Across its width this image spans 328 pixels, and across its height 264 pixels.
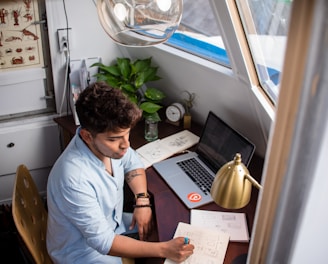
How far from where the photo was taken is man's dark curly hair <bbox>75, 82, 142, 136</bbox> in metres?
1.31

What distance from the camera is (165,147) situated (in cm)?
191

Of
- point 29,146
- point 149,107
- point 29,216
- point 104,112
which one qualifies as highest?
point 104,112

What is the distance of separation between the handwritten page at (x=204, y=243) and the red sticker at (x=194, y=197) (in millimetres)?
153

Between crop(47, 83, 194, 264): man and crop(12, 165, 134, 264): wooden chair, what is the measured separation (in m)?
0.07

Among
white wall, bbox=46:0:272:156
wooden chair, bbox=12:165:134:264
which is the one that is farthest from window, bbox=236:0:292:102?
wooden chair, bbox=12:165:134:264

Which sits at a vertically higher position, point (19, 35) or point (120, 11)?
point (120, 11)

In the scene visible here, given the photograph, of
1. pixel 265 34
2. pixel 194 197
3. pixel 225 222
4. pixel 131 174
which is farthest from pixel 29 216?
pixel 265 34

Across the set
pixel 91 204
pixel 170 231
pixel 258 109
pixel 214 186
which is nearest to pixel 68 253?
pixel 91 204

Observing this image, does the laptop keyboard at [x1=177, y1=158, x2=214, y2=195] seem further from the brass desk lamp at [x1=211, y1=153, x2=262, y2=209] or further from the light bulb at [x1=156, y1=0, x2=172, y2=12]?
the light bulb at [x1=156, y1=0, x2=172, y2=12]

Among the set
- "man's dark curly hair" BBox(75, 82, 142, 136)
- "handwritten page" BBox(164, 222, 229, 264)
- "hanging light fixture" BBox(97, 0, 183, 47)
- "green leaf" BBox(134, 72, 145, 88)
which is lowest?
"handwritten page" BBox(164, 222, 229, 264)

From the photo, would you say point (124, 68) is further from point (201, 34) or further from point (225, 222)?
point (225, 222)

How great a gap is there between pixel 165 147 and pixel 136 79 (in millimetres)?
475

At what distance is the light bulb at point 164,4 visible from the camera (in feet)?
3.20

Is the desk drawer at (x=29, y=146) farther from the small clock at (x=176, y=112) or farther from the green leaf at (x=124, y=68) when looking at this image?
the small clock at (x=176, y=112)
